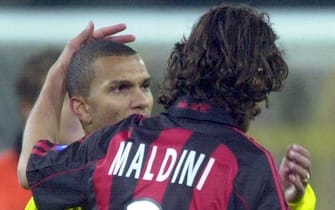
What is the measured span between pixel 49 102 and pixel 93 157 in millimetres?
267

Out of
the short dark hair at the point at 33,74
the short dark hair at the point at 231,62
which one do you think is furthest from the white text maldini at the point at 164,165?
the short dark hair at the point at 33,74

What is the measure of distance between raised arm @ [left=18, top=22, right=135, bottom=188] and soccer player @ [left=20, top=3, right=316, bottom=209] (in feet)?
0.24

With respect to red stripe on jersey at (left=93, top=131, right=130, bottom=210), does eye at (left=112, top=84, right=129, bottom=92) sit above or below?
above

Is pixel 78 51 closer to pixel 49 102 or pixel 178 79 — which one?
pixel 49 102

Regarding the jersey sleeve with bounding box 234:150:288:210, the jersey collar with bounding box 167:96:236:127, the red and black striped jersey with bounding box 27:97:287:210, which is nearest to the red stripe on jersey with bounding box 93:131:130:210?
the red and black striped jersey with bounding box 27:97:287:210

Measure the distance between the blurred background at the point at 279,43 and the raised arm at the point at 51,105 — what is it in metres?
0.80

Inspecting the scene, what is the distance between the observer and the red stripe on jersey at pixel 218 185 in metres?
2.18

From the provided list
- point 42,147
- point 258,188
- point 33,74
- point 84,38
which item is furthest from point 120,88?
point 33,74

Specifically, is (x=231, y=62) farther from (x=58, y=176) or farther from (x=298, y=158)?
(x=58, y=176)

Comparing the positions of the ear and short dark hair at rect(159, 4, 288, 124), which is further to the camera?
the ear

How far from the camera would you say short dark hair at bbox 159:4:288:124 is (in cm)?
223

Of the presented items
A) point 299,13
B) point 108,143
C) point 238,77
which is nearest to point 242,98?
point 238,77

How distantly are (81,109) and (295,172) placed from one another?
52 centimetres

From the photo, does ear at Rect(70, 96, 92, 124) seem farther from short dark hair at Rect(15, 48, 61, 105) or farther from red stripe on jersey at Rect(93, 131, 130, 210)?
short dark hair at Rect(15, 48, 61, 105)
